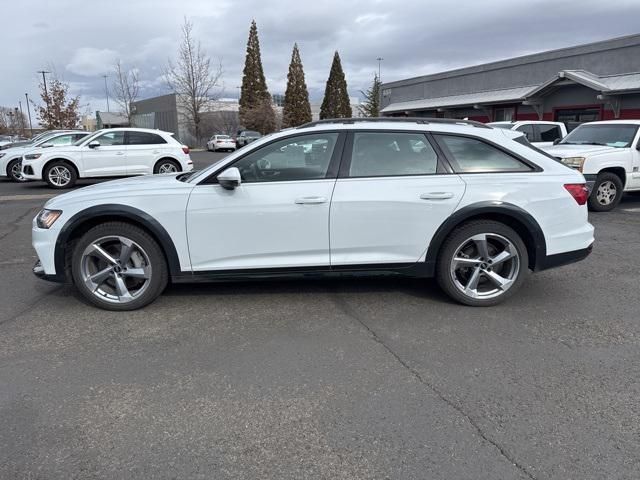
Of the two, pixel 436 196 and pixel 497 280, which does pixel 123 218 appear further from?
pixel 497 280

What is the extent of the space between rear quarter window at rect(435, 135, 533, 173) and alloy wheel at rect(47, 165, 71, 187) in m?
12.1

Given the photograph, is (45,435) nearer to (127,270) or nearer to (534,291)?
(127,270)

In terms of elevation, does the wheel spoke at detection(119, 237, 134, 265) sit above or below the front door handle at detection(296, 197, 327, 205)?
below

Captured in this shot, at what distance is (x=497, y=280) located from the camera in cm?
443

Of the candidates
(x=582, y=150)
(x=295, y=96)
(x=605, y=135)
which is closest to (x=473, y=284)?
(x=582, y=150)

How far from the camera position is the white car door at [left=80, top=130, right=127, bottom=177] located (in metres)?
13.4

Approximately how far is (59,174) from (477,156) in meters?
12.5

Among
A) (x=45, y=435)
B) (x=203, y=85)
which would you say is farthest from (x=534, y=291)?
(x=203, y=85)

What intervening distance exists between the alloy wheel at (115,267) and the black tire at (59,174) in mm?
10505

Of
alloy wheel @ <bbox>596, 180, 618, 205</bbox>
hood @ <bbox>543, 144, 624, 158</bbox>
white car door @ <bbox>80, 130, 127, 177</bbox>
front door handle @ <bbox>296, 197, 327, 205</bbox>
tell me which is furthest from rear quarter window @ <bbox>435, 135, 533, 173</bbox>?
white car door @ <bbox>80, 130, 127, 177</bbox>

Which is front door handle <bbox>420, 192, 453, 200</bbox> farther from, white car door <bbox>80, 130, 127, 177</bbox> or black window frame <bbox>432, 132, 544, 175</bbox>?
white car door <bbox>80, 130, 127, 177</bbox>

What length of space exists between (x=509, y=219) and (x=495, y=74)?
27207 millimetres

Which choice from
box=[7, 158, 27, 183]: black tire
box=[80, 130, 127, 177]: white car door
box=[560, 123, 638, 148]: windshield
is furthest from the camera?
box=[7, 158, 27, 183]: black tire

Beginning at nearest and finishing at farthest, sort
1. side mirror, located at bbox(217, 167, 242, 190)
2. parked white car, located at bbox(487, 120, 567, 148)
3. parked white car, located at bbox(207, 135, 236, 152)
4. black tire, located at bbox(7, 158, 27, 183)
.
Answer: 1. side mirror, located at bbox(217, 167, 242, 190)
2. parked white car, located at bbox(487, 120, 567, 148)
3. black tire, located at bbox(7, 158, 27, 183)
4. parked white car, located at bbox(207, 135, 236, 152)
